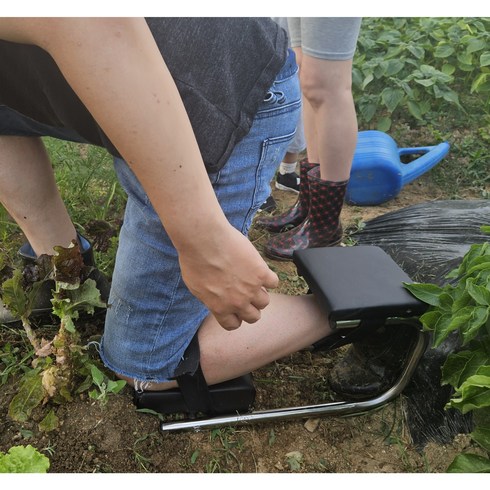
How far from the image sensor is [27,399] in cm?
135

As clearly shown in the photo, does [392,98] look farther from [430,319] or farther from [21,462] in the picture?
[21,462]

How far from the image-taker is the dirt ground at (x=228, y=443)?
1338mm

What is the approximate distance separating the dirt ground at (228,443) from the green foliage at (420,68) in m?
1.97

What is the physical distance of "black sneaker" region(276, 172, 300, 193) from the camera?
274cm

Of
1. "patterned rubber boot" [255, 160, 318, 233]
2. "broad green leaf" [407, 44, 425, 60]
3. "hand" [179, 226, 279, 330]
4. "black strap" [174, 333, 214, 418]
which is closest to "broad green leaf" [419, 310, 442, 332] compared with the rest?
"hand" [179, 226, 279, 330]

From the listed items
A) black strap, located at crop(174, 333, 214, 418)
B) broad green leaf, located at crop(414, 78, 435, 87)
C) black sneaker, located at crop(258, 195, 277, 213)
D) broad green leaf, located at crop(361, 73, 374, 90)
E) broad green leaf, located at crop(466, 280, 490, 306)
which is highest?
broad green leaf, located at crop(466, 280, 490, 306)

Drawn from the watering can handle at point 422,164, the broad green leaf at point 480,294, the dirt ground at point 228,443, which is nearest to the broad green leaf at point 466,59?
the watering can handle at point 422,164

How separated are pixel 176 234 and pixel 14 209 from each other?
794 mm

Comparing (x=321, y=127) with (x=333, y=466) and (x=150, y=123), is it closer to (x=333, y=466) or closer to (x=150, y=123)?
(x=333, y=466)

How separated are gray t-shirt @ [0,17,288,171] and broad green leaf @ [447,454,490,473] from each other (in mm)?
717

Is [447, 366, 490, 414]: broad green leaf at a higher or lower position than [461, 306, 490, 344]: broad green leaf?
lower

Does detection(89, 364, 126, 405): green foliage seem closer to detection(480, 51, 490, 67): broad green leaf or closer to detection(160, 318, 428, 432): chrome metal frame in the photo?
detection(160, 318, 428, 432): chrome metal frame

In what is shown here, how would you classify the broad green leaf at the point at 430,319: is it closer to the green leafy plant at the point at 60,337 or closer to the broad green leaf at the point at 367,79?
the green leafy plant at the point at 60,337

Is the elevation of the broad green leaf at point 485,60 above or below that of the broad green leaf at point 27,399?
below
